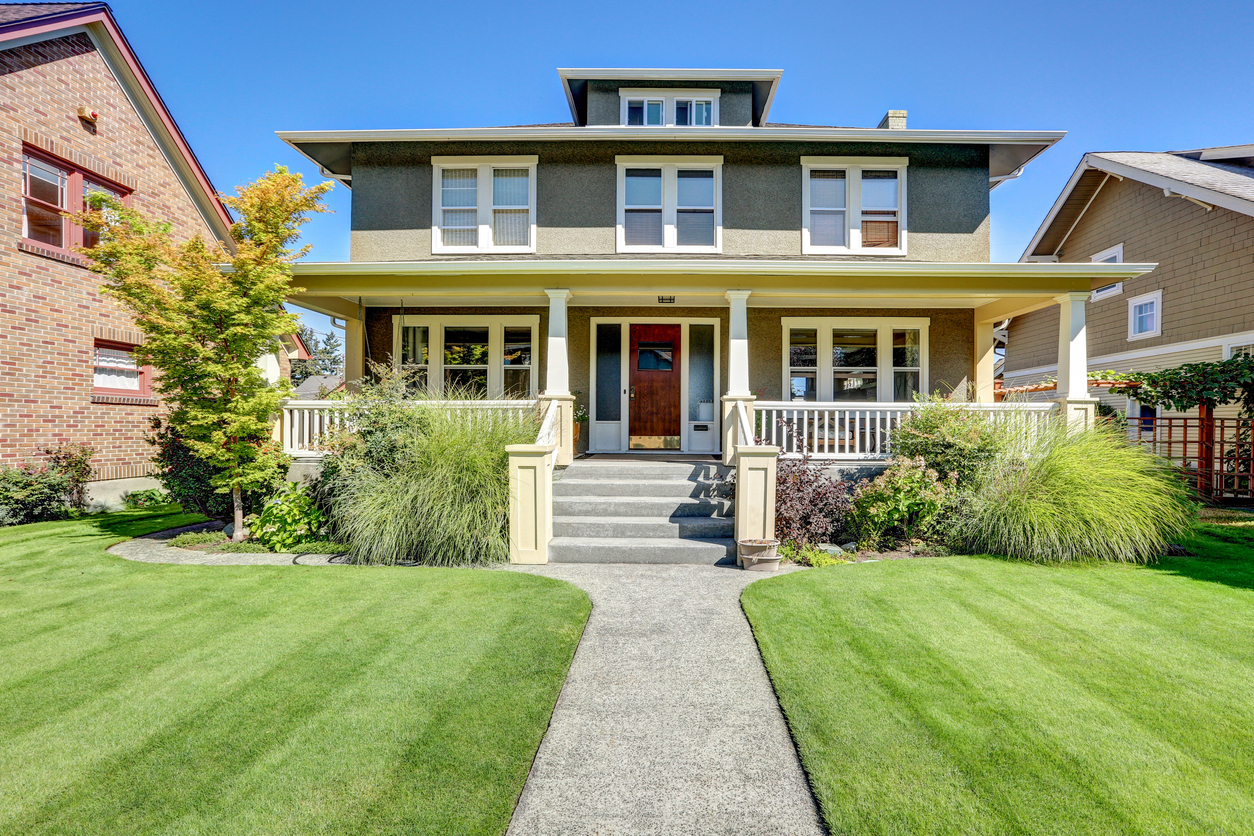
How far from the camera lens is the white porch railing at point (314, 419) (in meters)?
7.61

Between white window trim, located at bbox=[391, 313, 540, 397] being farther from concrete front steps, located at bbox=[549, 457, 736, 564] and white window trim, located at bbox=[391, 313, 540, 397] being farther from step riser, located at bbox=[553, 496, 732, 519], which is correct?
step riser, located at bbox=[553, 496, 732, 519]

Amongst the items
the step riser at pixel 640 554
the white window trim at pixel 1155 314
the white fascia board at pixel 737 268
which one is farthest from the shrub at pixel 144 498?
the white window trim at pixel 1155 314

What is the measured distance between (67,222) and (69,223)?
3.9 inches

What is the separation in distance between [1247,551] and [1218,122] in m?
17.7

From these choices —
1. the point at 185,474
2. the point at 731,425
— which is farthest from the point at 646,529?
→ the point at 185,474

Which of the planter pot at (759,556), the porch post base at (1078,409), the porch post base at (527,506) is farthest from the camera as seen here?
the porch post base at (1078,409)

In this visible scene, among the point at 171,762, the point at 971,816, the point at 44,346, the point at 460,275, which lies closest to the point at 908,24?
the point at 460,275

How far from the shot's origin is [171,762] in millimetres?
2674

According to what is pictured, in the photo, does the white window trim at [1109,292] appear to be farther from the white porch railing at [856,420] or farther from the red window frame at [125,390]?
the red window frame at [125,390]

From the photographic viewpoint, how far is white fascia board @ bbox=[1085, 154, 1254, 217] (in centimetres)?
1071

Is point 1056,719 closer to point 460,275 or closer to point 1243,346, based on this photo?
point 460,275

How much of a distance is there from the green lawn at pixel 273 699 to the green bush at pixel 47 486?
3.83 meters

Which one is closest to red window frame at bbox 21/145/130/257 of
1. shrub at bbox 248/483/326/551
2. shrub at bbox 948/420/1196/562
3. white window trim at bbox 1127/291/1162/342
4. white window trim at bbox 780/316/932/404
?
shrub at bbox 248/483/326/551

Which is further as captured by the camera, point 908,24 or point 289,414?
point 908,24
